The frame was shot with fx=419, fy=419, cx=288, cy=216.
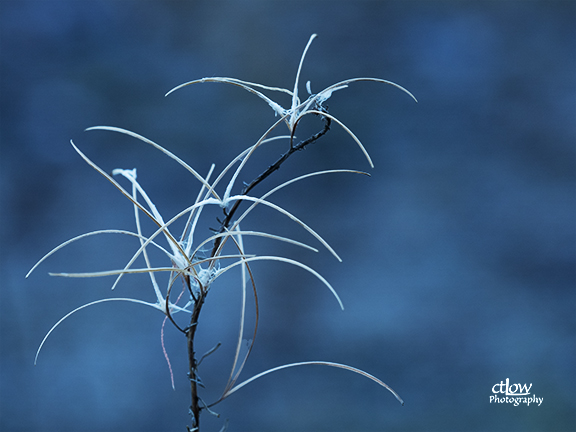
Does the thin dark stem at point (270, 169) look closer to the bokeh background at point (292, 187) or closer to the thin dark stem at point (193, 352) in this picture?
the thin dark stem at point (193, 352)

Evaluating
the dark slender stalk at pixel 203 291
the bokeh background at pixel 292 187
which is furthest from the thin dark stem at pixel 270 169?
the bokeh background at pixel 292 187

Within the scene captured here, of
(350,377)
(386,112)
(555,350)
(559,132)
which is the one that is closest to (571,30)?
(559,132)

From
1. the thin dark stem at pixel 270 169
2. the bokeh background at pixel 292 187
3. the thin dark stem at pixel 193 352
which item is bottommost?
the thin dark stem at pixel 193 352

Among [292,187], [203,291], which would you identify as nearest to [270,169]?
[203,291]

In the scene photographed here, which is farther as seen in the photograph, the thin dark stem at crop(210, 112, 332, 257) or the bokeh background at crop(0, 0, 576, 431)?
the bokeh background at crop(0, 0, 576, 431)

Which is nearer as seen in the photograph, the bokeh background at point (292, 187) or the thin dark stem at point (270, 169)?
the thin dark stem at point (270, 169)

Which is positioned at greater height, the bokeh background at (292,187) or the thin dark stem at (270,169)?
the bokeh background at (292,187)

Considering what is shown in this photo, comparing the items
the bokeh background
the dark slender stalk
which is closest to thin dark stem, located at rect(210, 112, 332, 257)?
the dark slender stalk

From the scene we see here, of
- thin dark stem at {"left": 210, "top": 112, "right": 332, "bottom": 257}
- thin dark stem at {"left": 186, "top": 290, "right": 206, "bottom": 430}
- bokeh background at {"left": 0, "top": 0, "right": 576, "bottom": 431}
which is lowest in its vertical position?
thin dark stem at {"left": 186, "top": 290, "right": 206, "bottom": 430}

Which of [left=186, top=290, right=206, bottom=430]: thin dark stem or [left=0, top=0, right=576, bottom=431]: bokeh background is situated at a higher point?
[left=0, top=0, right=576, bottom=431]: bokeh background

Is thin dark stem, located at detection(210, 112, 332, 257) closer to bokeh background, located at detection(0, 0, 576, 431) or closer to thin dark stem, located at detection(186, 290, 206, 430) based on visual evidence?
thin dark stem, located at detection(186, 290, 206, 430)

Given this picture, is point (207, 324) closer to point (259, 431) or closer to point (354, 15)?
point (259, 431)

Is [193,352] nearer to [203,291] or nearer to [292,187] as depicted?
[203,291]
